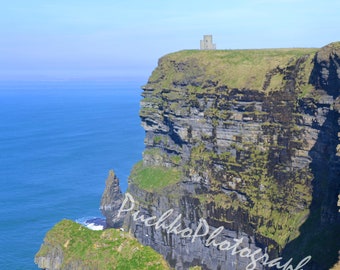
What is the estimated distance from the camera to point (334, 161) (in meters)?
48.8

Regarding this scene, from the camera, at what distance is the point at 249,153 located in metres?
66.3

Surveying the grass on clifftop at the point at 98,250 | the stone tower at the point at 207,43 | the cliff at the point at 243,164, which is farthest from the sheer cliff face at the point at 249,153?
the grass on clifftop at the point at 98,250

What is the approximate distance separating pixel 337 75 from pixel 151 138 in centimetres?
3646

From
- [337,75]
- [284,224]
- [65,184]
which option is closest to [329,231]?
[284,224]

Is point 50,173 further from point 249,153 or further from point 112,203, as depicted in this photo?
point 249,153

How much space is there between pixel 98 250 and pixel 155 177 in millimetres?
48412

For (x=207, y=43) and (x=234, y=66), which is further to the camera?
(x=207, y=43)

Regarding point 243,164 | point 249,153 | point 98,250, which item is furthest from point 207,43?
point 98,250

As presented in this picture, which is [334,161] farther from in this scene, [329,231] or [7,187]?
[7,187]

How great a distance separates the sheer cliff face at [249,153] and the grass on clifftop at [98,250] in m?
26.0

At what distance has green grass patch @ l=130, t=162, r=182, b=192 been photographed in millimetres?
74312

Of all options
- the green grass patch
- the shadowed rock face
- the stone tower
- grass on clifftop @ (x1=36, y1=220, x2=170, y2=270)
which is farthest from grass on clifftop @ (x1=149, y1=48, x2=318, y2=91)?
grass on clifftop @ (x1=36, y1=220, x2=170, y2=270)

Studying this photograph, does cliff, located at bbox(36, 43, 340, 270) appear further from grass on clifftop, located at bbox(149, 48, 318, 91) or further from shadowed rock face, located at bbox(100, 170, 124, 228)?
shadowed rock face, located at bbox(100, 170, 124, 228)

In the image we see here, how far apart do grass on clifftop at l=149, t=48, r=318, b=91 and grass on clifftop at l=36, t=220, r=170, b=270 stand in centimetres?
4069
